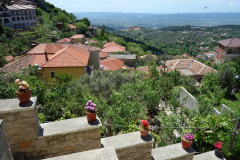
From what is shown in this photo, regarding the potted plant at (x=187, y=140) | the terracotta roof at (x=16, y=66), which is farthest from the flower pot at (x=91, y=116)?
the terracotta roof at (x=16, y=66)

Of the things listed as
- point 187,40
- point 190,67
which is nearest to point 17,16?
point 190,67

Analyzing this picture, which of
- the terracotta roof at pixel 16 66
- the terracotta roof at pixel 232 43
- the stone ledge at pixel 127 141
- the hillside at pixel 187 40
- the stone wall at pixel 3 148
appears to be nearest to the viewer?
the stone wall at pixel 3 148

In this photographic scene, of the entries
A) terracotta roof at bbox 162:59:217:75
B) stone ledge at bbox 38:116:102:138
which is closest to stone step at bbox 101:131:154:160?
stone ledge at bbox 38:116:102:138

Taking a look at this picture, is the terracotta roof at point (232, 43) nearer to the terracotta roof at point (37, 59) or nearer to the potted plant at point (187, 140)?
the terracotta roof at point (37, 59)

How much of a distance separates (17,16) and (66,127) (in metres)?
58.9

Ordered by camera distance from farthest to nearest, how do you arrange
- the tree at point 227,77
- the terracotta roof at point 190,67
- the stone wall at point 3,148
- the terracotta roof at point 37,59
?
1. the terracotta roof at point 190,67
2. the tree at point 227,77
3. the terracotta roof at point 37,59
4. the stone wall at point 3,148

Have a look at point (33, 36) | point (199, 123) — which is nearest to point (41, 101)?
point (199, 123)

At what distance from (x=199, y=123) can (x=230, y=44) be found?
46.1 metres

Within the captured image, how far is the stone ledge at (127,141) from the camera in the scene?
4.50m

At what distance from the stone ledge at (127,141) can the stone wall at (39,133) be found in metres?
0.38

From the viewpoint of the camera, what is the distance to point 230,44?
43750mm

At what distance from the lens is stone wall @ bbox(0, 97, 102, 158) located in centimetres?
396

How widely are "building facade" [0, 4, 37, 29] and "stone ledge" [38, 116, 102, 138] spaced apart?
55789 millimetres

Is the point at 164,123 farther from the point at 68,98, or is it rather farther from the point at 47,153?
the point at 47,153
